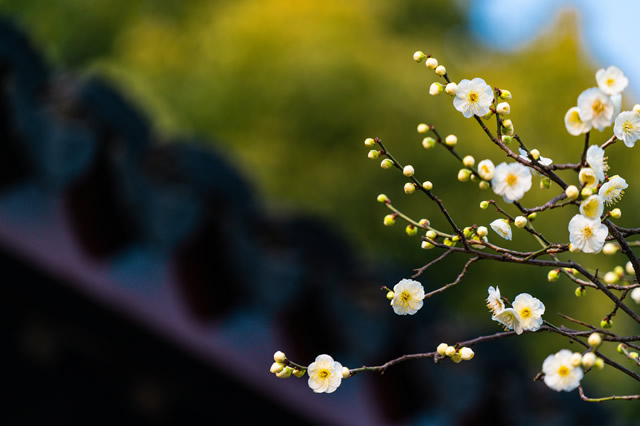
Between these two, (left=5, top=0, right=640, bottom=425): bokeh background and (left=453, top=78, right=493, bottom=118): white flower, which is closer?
(left=453, top=78, right=493, bottom=118): white flower

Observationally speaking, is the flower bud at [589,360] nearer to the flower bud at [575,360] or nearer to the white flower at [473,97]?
the flower bud at [575,360]

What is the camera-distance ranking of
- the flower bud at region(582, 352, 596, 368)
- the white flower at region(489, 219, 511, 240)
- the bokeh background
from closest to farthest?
the flower bud at region(582, 352, 596, 368), the white flower at region(489, 219, 511, 240), the bokeh background

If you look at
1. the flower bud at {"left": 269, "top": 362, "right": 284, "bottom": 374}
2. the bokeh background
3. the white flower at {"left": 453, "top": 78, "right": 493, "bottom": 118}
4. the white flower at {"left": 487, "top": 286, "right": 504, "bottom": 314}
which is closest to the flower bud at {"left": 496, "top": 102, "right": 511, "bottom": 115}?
the white flower at {"left": 453, "top": 78, "right": 493, "bottom": 118}

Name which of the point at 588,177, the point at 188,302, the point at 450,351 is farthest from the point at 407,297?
the point at 188,302

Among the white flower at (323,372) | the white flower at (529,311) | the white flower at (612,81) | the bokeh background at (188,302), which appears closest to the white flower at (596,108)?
the white flower at (612,81)

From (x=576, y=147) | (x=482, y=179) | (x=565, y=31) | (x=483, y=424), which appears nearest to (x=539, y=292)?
(x=576, y=147)

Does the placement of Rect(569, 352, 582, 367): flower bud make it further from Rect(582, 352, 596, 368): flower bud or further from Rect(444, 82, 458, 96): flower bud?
Rect(444, 82, 458, 96): flower bud

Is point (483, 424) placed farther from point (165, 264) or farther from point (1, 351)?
point (1, 351)
